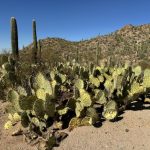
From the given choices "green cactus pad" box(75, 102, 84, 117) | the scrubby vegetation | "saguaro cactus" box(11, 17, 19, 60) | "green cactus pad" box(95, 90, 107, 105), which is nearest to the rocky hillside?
"saguaro cactus" box(11, 17, 19, 60)

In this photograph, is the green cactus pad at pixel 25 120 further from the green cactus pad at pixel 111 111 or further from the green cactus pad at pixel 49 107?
the green cactus pad at pixel 111 111

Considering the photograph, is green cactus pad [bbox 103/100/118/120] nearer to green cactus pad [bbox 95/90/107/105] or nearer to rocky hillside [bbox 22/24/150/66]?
green cactus pad [bbox 95/90/107/105]

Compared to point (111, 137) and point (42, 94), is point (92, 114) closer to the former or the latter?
point (111, 137)

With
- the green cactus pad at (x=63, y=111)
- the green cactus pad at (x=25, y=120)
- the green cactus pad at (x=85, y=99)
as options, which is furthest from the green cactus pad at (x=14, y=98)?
the green cactus pad at (x=85, y=99)

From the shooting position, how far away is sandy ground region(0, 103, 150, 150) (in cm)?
605

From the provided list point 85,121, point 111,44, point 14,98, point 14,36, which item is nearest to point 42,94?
point 14,98

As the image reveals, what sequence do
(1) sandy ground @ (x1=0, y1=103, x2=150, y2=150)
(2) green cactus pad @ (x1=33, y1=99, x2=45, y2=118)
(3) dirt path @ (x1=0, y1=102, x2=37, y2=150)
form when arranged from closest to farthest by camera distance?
(1) sandy ground @ (x1=0, y1=103, x2=150, y2=150) < (3) dirt path @ (x1=0, y1=102, x2=37, y2=150) < (2) green cactus pad @ (x1=33, y1=99, x2=45, y2=118)

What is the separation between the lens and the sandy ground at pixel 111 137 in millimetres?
6047

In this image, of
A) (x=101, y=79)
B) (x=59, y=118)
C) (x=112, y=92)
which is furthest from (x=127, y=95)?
(x=59, y=118)

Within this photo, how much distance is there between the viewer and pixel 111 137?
6.30 metres

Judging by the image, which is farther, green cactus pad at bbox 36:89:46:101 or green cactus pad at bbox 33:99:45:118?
green cactus pad at bbox 36:89:46:101

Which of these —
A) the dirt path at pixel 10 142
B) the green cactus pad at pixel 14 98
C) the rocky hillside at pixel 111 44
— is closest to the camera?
the dirt path at pixel 10 142

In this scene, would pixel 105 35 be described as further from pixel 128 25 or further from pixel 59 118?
pixel 59 118

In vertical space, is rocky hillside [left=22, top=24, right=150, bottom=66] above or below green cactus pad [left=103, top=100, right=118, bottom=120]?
above
